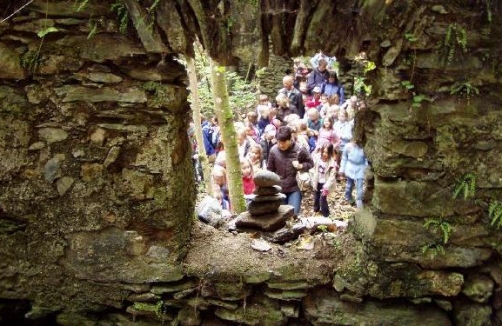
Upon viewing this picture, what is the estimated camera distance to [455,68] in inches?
111

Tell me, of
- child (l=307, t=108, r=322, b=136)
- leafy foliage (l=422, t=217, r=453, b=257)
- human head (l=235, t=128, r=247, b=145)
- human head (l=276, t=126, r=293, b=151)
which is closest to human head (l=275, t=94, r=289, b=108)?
child (l=307, t=108, r=322, b=136)

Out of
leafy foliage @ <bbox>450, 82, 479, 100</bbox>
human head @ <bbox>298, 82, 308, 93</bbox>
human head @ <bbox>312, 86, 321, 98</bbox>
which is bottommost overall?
leafy foliage @ <bbox>450, 82, 479, 100</bbox>

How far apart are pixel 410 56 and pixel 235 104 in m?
10.8

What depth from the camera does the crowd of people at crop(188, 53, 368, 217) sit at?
5762 millimetres

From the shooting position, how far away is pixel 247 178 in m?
6.45

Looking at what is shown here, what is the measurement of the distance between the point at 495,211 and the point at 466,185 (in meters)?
0.27

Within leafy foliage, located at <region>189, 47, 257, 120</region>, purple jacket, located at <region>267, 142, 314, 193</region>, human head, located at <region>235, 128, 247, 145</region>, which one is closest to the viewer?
purple jacket, located at <region>267, 142, 314, 193</region>

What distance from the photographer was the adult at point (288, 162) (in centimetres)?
562

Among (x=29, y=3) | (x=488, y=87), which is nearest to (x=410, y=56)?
(x=488, y=87)

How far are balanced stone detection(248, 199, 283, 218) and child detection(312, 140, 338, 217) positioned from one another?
2572mm

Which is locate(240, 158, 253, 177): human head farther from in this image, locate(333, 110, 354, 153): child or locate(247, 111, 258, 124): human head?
locate(247, 111, 258, 124): human head

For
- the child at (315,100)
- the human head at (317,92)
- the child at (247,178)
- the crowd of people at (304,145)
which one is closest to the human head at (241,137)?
the crowd of people at (304,145)

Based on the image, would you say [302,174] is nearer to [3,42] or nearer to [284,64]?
[3,42]

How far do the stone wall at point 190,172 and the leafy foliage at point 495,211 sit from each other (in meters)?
0.05
